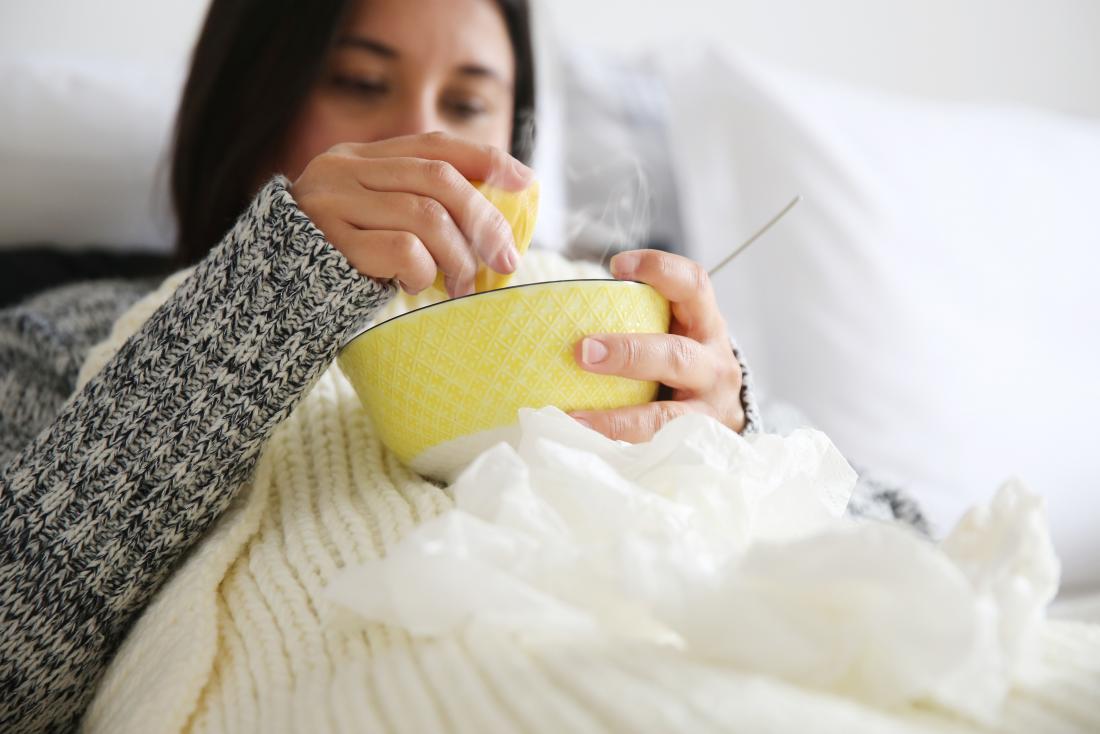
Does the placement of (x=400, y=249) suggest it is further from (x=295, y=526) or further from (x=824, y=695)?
(x=824, y=695)

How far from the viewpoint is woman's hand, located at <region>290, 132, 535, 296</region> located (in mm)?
433

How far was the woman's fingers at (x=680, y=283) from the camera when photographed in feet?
1.49

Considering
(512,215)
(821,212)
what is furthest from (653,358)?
(821,212)

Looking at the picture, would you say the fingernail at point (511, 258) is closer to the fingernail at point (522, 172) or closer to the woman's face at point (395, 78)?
the fingernail at point (522, 172)

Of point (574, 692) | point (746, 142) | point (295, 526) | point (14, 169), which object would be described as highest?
point (746, 142)

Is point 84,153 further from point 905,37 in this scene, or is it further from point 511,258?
point 905,37

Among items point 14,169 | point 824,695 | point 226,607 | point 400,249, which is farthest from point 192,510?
point 14,169

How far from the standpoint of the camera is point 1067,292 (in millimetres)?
997

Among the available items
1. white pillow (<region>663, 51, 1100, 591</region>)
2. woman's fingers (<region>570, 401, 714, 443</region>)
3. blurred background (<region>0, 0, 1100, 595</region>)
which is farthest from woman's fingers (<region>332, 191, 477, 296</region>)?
white pillow (<region>663, 51, 1100, 591</region>)

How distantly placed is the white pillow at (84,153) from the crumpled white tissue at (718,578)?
875 millimetres

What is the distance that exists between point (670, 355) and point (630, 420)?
4 cm

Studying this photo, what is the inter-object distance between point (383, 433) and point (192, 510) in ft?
0.39

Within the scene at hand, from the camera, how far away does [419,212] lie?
0.43 meters

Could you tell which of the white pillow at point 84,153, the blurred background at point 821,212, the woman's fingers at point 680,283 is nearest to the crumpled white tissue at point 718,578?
the woman's fingers at point 680,283
